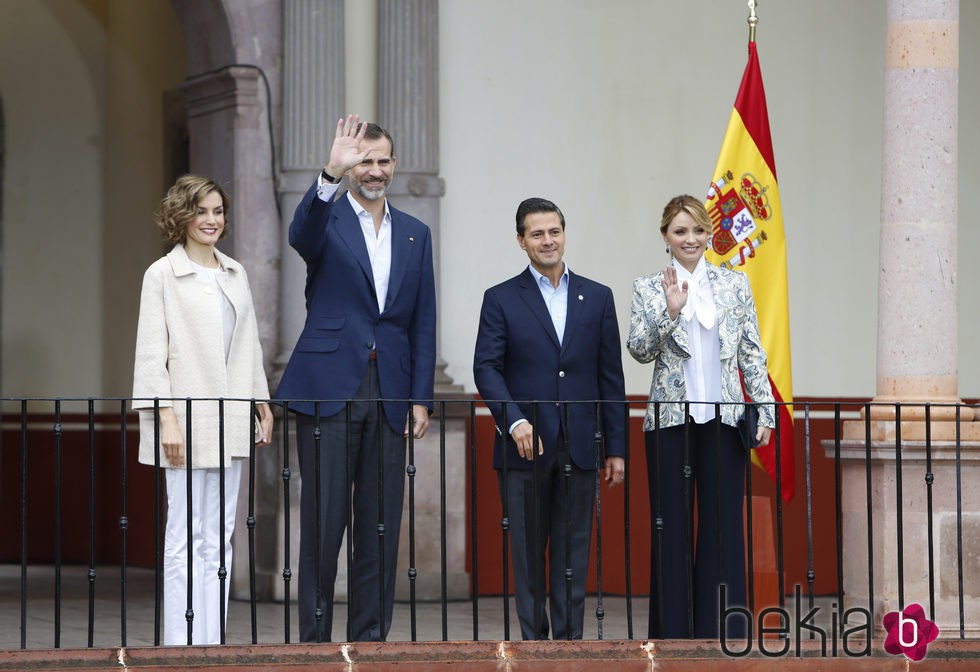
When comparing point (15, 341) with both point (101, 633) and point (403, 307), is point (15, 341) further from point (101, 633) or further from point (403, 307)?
point (403, 307)

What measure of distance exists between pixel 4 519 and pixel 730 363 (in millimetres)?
7022

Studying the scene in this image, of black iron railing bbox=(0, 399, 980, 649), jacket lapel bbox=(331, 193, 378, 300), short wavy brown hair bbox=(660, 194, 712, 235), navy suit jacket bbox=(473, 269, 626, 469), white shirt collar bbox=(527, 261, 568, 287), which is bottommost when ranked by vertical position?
black iron railing bbox=(0, 399, 980, 649)

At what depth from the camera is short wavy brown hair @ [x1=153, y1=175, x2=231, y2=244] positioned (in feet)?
20.8

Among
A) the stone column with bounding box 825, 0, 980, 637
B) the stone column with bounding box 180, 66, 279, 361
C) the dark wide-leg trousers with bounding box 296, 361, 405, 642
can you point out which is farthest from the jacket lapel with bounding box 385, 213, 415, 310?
the stone column with bounding box 180, 66, 279, 361

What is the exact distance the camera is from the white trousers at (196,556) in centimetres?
625

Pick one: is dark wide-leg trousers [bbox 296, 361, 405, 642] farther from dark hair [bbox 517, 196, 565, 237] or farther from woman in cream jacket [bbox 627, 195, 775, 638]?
woman in cream jacket [bbox 627, 195, 775, 638]

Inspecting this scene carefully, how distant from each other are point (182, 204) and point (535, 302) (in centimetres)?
138

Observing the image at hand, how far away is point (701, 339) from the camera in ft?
21.7

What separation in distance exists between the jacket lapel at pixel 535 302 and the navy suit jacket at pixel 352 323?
37 cm

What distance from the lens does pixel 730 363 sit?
21.7ft

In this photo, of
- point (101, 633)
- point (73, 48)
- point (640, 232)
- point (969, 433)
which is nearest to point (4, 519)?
point (73, 48)

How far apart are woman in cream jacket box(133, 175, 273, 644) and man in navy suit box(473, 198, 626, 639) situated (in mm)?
923

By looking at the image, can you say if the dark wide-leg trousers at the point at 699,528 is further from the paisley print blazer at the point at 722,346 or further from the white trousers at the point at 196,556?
the white trousers at the point at 196,556

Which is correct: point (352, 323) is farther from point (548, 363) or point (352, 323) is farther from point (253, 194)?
point (253, 194)
